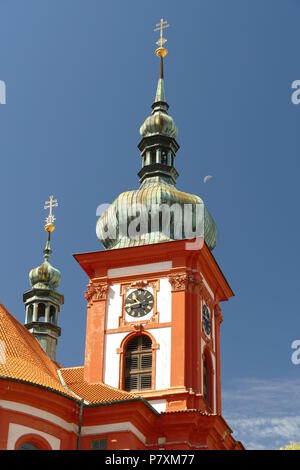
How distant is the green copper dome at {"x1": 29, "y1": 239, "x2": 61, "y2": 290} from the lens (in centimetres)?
4562

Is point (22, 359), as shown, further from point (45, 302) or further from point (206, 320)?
point (45, 302)

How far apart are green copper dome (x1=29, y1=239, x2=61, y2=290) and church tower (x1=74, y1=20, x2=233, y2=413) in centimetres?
803

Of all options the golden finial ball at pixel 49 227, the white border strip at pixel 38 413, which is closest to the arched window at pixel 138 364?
the white border strip at pixel 38 413

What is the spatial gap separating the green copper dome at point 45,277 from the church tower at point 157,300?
8.03 metres

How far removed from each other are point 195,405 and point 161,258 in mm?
5755

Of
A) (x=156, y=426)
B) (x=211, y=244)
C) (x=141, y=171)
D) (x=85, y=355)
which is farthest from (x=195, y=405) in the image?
(x=141, y=171)

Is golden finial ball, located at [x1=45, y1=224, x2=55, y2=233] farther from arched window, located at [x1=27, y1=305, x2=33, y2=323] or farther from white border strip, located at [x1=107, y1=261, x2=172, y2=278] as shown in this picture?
white border strip, located at [x1=107, y1=261, x2=172, y2=278]

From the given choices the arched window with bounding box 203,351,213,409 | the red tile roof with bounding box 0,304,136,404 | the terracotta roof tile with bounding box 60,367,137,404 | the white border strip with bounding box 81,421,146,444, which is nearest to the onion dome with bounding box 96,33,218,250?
the arched window with bounding box 203,351,213,409

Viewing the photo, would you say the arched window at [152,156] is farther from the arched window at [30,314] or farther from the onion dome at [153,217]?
the arched window at [30,314]

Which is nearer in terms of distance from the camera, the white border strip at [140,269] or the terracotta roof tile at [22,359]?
the terracotta roof tile at [22,359]

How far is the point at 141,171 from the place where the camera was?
4075 centimetres

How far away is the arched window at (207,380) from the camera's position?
116 feet
